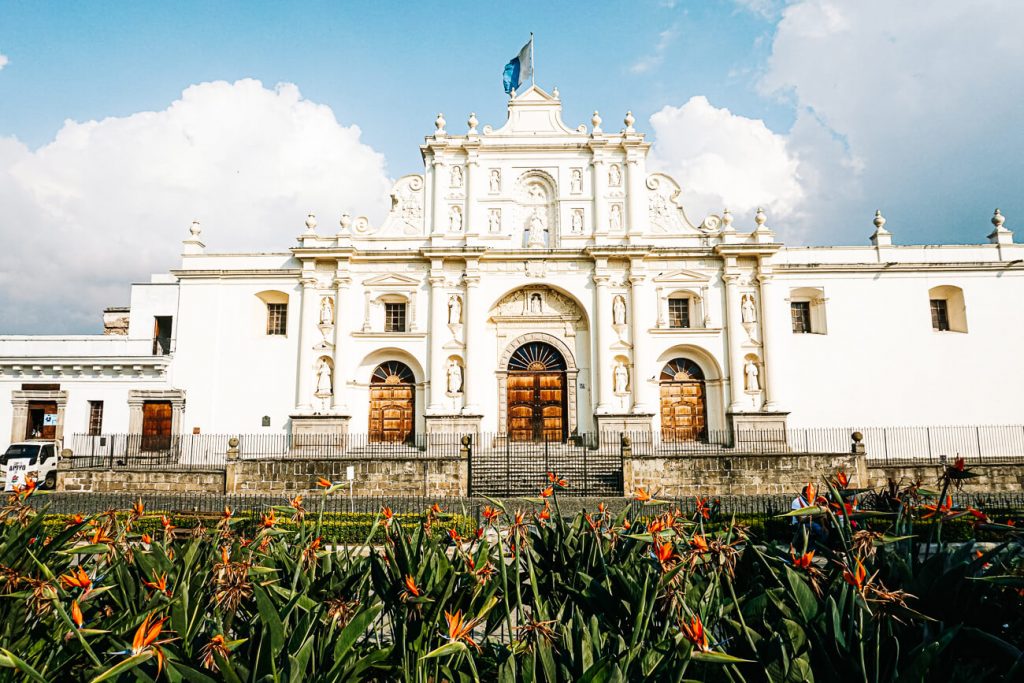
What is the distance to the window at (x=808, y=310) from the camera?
893 inches

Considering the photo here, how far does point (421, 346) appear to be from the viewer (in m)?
22.6

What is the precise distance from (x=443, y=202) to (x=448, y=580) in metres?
21.0

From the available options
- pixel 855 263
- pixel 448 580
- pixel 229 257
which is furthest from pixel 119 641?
pixel 855 263

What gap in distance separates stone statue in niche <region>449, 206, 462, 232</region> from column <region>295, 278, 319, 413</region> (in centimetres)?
574

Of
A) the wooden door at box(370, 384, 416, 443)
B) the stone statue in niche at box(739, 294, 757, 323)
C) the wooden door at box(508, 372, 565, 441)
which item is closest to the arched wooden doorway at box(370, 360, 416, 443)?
the wooden door at box(370, 384, 416, 443)

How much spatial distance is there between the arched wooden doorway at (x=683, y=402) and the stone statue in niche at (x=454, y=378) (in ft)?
24.8

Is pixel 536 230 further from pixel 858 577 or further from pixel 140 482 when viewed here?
pixel 858 577

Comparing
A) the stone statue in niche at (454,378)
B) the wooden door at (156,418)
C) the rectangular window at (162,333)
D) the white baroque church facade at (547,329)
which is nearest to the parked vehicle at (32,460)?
the white baroque church facade at (547,329)

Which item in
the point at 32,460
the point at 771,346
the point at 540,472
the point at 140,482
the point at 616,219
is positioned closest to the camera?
the point at 140,482

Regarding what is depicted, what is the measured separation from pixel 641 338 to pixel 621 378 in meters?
1.67

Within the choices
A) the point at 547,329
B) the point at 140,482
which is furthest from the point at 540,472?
the point at 140,482

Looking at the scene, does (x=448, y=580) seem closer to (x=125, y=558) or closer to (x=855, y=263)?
(x=125, y=558)

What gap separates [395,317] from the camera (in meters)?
23.8

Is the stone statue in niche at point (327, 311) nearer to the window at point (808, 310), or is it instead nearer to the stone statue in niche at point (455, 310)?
the stone statue in niche at point (455, 310)
